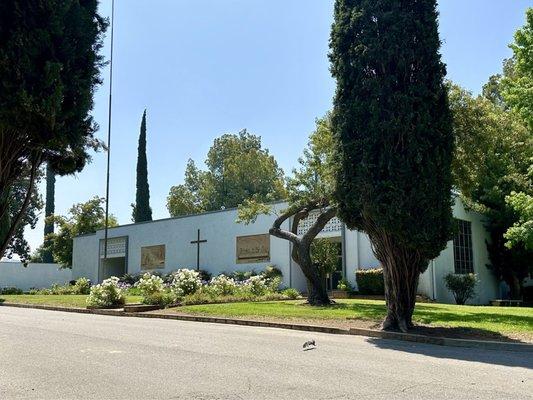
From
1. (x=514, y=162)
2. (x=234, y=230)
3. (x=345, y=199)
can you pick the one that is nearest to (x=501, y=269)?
(x=514, y=162)

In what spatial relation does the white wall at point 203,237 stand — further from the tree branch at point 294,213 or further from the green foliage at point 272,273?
the tree branch at point 294,213

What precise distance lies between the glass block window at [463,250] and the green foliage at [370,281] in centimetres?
469

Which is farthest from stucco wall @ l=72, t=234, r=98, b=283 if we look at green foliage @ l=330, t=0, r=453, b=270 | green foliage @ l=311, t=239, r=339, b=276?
green foliage @ l=330, t=0, r=453, b=270

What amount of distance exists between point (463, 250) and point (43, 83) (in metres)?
26.6

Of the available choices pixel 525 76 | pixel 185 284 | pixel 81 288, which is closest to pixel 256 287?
pixel 185 284

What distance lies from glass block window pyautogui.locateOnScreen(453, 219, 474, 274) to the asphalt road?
56.5 ft

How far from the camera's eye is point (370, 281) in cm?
2577

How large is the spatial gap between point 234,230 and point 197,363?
2484 centimetres

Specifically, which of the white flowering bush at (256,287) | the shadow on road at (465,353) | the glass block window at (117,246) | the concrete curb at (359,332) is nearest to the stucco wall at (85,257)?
the glass block window at (117,246)

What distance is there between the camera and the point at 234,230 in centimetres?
3312

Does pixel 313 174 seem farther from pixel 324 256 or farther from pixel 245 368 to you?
pixel 245 368

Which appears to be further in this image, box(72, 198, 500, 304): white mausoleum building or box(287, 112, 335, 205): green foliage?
box(72, 198, 500, 304): white mausoleum building

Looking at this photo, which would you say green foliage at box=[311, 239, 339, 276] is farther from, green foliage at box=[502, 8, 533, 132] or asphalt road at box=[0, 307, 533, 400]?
asphalt road at box=[0, 307, 533, 400]

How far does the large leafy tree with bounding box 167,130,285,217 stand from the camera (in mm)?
56875
